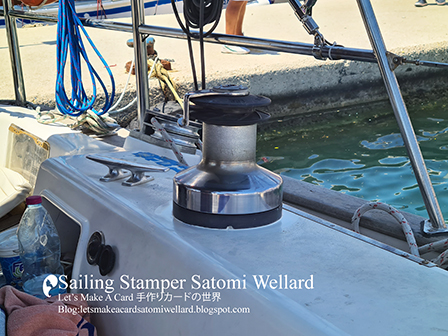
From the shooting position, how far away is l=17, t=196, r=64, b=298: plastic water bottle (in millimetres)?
1102

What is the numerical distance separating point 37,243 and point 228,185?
1.65 feet

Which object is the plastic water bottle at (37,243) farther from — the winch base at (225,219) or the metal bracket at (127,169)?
the winch base at (225,219)

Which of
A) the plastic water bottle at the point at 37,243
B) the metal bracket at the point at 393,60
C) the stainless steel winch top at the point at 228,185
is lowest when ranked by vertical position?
the plastic water bottle at the point at 37,243

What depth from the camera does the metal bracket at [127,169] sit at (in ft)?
3.78

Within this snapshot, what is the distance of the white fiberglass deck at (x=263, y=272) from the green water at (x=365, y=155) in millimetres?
2291

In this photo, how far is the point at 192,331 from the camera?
30.2 inches

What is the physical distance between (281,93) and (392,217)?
3.62 m

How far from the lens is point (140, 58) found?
1.74m

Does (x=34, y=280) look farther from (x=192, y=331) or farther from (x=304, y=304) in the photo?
(x=304, y=304)

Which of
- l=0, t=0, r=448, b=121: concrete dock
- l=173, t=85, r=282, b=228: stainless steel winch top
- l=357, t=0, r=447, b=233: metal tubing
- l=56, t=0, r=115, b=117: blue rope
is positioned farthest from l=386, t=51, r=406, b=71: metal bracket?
l=0, t=0, r=448, b=121: concrete dock

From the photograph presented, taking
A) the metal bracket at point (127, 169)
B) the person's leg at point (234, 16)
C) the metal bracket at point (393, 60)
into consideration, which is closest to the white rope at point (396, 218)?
the metal bracket at point (393, 60)

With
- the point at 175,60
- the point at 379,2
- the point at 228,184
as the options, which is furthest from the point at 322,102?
the point at 379,2

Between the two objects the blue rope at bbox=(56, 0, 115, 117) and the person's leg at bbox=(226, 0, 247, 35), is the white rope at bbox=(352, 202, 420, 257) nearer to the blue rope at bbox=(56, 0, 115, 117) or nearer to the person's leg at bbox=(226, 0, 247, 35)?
the blue rope at bbox=(56, 0, 115, 117)

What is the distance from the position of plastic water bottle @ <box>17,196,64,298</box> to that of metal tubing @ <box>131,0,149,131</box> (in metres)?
0.57
